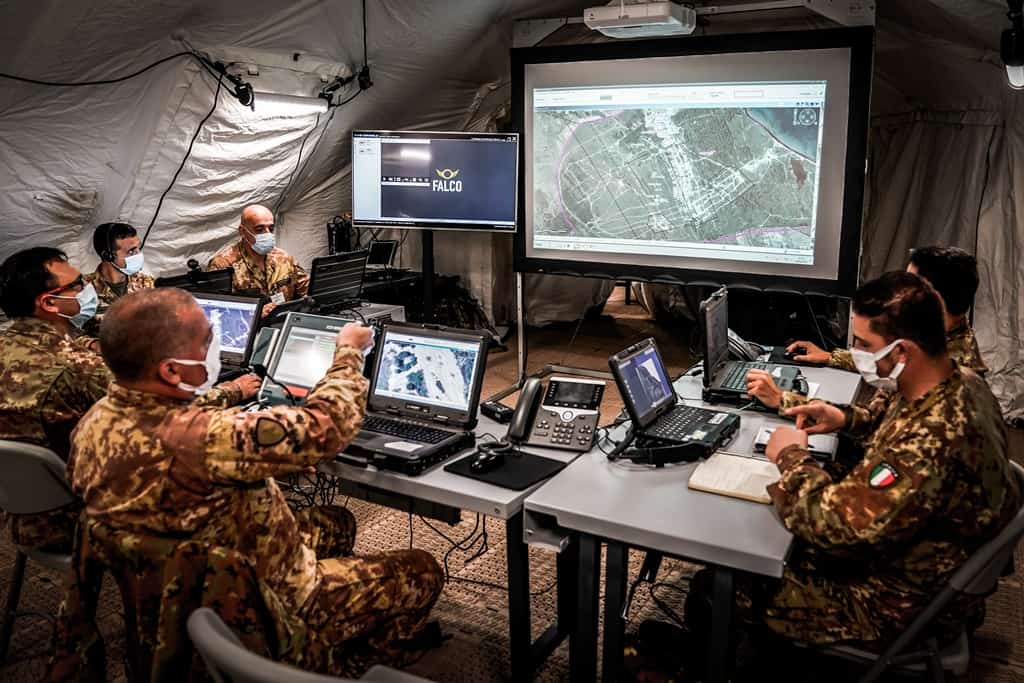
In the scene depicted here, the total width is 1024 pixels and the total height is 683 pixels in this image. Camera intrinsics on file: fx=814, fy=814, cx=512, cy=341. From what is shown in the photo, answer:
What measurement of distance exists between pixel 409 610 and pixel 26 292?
157cm

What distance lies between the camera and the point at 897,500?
5.49 feet

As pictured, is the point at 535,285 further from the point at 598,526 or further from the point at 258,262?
the point at 598,526

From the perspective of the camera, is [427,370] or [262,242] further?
[262,242]

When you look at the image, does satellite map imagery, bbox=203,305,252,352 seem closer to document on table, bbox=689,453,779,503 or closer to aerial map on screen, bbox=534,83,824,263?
document on table, bbox=689,453,779,503

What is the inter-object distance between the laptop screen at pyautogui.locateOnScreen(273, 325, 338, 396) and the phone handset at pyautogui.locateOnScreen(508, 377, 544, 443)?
624mm

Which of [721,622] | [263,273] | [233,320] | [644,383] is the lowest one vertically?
[721,622]

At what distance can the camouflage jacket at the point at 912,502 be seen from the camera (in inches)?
66.5

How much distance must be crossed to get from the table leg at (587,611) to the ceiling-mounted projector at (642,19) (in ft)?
8.73

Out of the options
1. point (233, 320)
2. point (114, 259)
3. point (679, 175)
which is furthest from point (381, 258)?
point (233, 320)

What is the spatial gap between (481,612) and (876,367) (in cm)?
162

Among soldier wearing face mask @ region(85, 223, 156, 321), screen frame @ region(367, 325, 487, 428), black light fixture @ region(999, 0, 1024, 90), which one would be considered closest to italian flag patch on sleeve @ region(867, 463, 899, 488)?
screen frame @ region(367, 325, 487, 428)

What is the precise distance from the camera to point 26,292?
254 cm

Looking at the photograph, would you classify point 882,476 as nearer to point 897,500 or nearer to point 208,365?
point 897,500

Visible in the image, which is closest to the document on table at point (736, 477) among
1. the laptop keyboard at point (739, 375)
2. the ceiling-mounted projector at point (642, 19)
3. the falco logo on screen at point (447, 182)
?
the laptop keyboard at point (739, 375)
